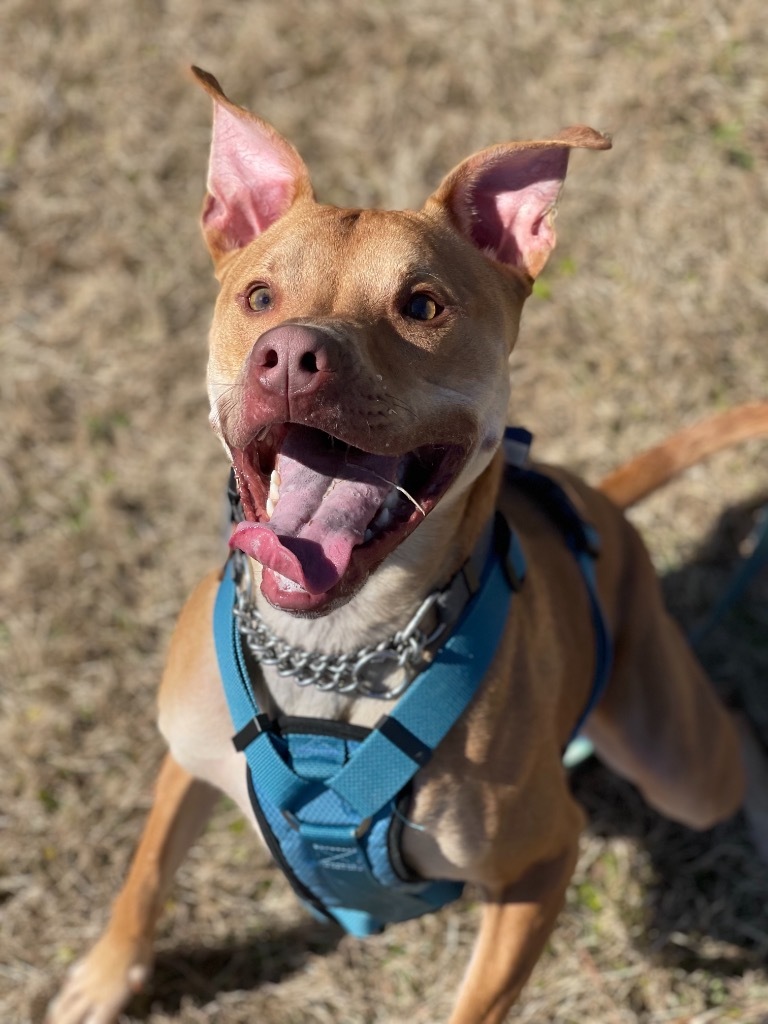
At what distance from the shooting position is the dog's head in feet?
7.44

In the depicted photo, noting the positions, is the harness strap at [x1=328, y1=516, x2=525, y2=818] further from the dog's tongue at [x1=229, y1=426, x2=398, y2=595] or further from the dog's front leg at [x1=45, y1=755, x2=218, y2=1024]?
the dog's front leg at [x1=45, y1=755, x2=218, y2=1024]

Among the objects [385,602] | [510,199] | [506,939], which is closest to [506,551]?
[385,602]

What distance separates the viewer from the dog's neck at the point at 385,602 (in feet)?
8.73

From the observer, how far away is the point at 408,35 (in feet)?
19.2

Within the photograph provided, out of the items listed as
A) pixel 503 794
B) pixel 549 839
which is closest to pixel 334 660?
pixel 503 794

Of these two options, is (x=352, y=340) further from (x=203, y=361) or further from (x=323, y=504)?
(x=203, y=361)

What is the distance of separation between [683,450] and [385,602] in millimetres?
1793

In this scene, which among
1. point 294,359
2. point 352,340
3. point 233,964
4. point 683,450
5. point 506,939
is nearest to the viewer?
point 294,359

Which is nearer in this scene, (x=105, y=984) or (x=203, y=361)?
(x=105, y=984)

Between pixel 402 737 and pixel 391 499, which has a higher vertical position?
pixel 391 499

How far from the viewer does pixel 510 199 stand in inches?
112

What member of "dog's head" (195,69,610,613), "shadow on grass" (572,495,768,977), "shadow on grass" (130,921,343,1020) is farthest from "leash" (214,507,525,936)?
"shadow on grass" (572,495,768,977)

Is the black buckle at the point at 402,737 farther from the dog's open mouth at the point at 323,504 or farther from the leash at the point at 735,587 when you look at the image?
the leash at the point at 735,587

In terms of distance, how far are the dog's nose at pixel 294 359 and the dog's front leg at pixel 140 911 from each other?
1.70 meters
